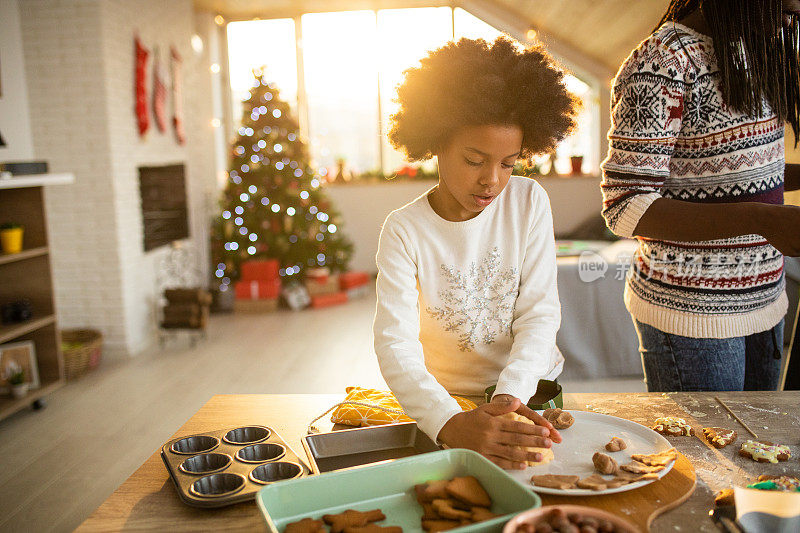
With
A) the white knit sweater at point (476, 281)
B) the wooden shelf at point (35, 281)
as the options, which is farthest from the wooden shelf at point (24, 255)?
the white knit sweater at point (476, 281)

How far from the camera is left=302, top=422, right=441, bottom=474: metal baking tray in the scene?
102 cm

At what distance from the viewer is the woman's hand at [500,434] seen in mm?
965

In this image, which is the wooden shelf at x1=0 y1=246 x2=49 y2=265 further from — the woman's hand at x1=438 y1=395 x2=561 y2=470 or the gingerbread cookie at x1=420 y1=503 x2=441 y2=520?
the gingerbread cookie at x1=420 y1=503 x2=441 y2=520

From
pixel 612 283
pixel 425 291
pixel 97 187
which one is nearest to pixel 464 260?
pixel 425 291

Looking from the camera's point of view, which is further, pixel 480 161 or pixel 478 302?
pixel 478 302

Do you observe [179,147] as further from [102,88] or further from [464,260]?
[464,260]

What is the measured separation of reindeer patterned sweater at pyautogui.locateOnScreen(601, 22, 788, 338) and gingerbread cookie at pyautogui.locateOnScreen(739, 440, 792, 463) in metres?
0.27

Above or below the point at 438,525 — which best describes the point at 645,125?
above

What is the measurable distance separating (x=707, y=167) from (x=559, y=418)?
1.72 ft

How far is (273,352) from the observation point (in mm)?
4391

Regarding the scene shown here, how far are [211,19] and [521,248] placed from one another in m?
6.44

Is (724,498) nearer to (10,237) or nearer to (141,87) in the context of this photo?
(10,237)

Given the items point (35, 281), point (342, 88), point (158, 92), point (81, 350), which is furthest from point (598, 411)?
point (342, 88)

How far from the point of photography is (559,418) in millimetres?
1087
